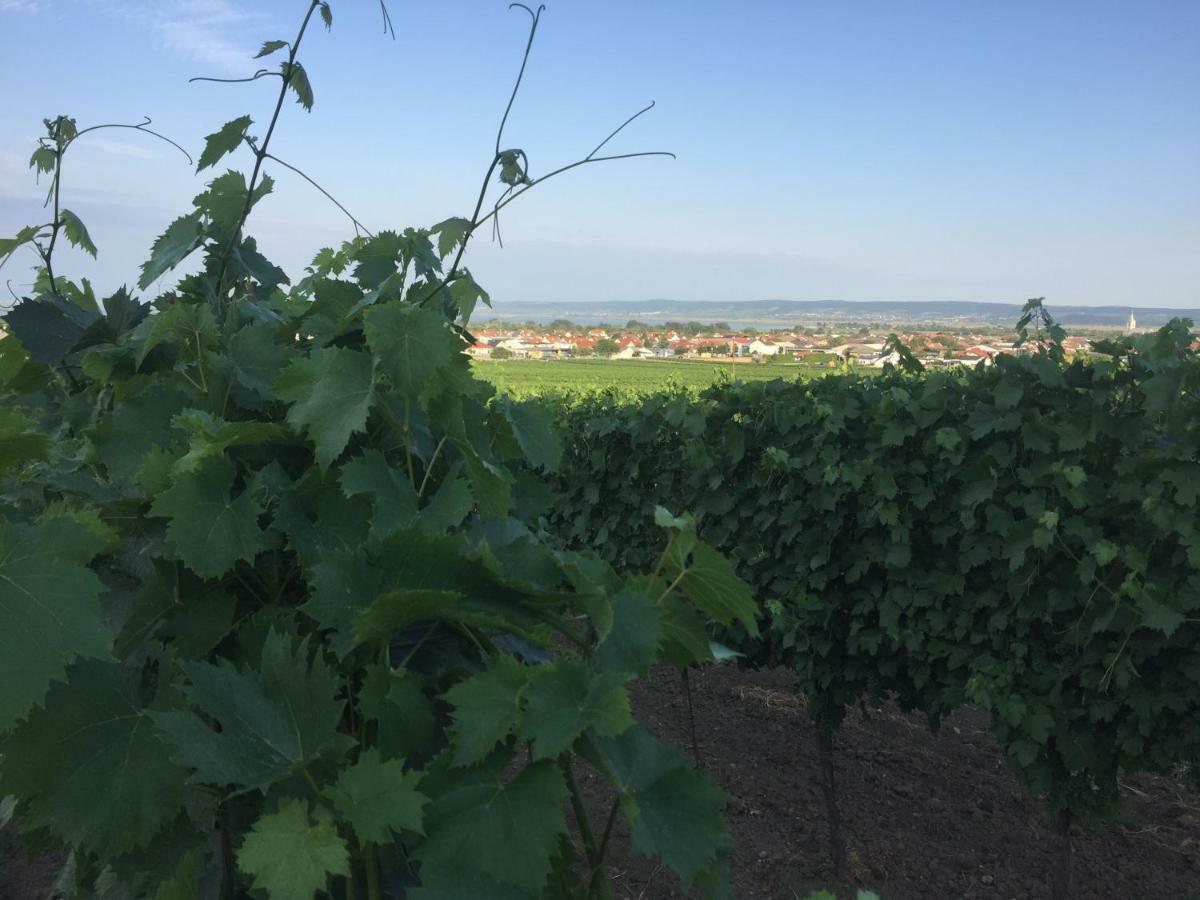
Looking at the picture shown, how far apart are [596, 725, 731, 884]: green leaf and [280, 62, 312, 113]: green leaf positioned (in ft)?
3.51

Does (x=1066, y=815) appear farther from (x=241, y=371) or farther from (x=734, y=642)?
(x=241, y=371)

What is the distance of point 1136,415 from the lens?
12.7ft

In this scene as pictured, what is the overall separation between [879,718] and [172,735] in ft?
20.2

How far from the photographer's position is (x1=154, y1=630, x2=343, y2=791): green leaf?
938 millimetres

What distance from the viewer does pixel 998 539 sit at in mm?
4180

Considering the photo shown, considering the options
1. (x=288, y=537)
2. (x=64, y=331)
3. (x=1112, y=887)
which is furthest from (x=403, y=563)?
(x=1112, y=887)

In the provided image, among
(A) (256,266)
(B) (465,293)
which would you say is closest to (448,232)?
(B) (465,293)

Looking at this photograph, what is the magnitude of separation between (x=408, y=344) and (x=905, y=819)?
497 centimetres

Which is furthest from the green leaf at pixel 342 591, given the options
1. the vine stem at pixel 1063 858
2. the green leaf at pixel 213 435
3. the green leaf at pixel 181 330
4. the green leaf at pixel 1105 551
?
the vine stem at pixel 1063 858

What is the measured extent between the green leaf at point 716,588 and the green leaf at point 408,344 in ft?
1.26

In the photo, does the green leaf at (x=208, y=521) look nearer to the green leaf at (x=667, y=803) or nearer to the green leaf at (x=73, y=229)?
the green leaf at (x=667, y=803)

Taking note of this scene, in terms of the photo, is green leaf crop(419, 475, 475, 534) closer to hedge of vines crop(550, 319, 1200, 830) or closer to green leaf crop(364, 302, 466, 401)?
green leaf crop(364, 302, 466, 401)

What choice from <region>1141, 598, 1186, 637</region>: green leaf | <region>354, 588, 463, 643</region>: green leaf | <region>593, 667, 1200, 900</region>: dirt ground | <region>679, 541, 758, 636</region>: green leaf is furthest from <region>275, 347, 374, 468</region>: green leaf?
<region>1141, 598, 1186, 637</region>: green leaf

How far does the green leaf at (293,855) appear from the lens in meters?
0.87
